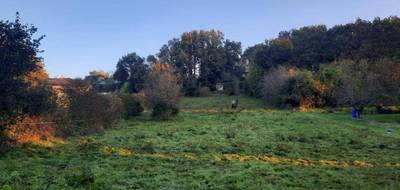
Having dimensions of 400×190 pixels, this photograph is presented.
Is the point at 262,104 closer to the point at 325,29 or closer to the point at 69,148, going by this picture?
the point at 325,29

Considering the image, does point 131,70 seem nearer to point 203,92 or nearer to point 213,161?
point 203,92

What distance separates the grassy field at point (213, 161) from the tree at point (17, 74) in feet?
6.31

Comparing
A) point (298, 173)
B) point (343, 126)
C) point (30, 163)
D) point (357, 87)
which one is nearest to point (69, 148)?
point (30, 163)

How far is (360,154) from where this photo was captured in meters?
16.3

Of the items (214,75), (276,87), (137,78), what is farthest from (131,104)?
(214,75)

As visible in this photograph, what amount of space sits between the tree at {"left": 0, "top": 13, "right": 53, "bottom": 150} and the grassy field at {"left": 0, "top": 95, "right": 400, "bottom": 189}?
1924 millimetres

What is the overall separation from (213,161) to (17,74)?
27.8ft

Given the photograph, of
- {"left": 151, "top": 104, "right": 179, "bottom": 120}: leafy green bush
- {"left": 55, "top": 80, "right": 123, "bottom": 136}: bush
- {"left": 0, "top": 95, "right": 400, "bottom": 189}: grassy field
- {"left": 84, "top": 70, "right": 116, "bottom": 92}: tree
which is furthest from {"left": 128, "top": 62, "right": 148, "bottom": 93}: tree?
{"left": 0, "top": 95, "right": 400, "bottom": 189}: grassy field

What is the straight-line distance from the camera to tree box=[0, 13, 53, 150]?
571 inches

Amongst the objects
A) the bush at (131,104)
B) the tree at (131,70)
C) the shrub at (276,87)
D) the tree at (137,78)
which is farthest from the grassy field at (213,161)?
the tree at (131,70)

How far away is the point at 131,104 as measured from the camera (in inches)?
1420

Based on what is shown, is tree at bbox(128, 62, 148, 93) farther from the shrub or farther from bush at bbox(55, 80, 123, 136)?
bush at bbox(55, 80, 123, 136)

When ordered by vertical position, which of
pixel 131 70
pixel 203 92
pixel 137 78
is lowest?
pixel 203 92

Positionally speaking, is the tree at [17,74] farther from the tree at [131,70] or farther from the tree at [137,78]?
the tree at [131,70]
